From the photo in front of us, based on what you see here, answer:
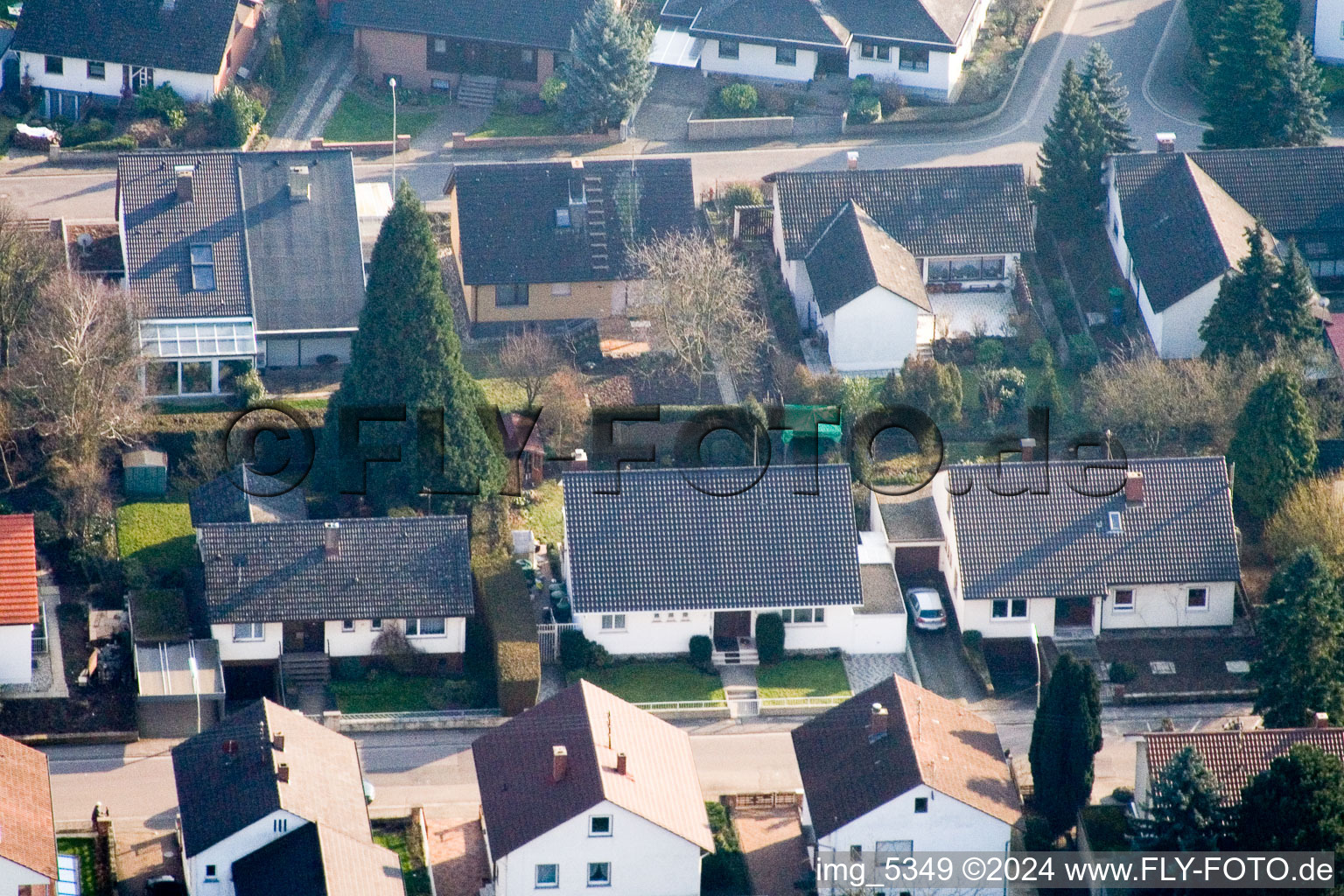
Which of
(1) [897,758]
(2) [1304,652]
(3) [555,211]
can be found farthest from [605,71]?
(1) [897,758]

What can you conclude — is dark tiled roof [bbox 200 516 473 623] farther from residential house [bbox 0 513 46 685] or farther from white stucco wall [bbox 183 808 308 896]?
white stucco wall [bbox 183 808 308 896]

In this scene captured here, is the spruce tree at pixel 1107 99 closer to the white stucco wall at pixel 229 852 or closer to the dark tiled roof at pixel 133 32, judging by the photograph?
the dark tiled roof at pixel 133 32

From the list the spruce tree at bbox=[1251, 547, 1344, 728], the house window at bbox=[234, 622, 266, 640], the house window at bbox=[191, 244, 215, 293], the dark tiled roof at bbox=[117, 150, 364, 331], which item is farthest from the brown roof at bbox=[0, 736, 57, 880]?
the spruce tree at bbox=[1251, 547, 1344, 728]

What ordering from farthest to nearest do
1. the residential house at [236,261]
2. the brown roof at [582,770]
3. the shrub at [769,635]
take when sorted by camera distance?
the residential house at [236,261]
the shrub at [769,635]
the brown roof at [582,770]

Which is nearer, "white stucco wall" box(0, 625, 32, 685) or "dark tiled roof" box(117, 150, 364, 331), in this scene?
"white stucco wall" box(0, 625, 32, 685)

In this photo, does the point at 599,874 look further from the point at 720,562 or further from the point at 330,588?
the point at 330,588

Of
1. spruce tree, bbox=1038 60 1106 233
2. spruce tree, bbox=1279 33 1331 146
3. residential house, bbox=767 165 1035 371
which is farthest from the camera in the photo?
spruce tree, bbox=1279 33 1331 146

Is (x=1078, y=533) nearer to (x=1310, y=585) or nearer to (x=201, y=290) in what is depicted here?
Answer: (x=1310, y=585)

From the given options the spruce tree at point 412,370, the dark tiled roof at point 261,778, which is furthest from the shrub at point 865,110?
the dark tiled roof at point 261,778
